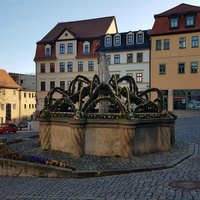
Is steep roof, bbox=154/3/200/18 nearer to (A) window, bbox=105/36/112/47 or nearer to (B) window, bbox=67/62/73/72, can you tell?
(A) window, bbox=105/36/112/47

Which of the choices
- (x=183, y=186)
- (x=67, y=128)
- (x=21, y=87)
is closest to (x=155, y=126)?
(x=67, y=128)

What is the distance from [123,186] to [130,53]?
37848 millimetres

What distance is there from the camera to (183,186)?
267 inches

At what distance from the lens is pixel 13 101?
59656mm

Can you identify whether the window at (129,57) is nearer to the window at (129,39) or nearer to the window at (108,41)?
the window at (129,39)

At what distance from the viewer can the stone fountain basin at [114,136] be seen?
33.1ft

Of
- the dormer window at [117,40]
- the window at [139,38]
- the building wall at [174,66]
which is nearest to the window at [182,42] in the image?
the building wall at [174,66]

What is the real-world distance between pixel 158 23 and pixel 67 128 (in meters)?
32.3

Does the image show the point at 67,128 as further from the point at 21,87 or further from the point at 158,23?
the point at 21,87

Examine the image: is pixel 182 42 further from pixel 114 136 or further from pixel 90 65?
pixel 114 136

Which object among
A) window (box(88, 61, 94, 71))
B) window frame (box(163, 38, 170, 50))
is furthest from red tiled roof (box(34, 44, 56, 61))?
window frame (box(163, 38, 170, 50))

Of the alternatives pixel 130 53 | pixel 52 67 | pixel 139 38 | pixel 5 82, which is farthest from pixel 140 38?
pixel 5 82

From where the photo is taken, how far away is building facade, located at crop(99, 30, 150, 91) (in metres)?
42.0

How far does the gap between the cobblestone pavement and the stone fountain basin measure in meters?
0.91
